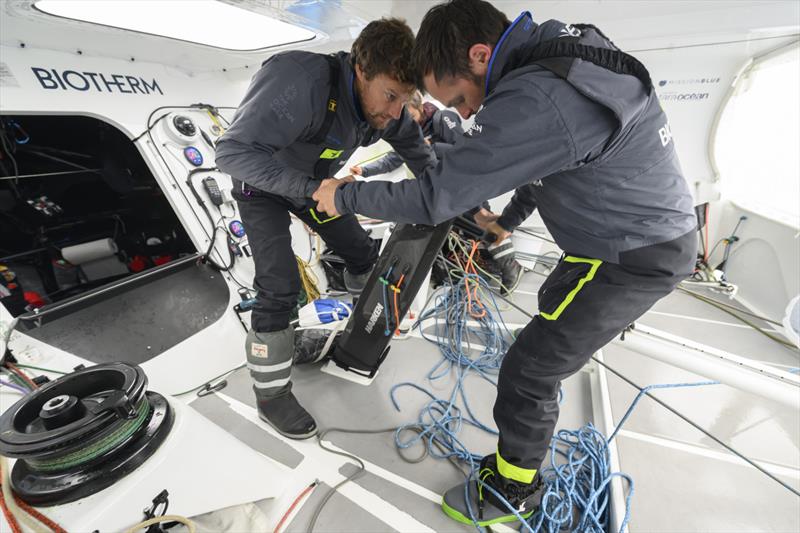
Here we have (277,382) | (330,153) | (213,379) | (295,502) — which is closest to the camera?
(295,502)

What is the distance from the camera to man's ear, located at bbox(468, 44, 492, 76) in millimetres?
828

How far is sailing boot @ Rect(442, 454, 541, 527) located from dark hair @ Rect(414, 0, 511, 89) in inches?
52.7

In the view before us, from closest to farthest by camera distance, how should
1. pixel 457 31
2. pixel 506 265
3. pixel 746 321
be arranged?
pixel 457 31 → pixel 746 321 → pixel 506 265

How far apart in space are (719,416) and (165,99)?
409cm

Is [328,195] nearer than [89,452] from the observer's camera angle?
No

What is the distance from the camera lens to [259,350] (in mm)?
1415

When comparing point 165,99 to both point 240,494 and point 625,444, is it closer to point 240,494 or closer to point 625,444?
point 240,494

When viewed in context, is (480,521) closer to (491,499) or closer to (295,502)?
(491,499)

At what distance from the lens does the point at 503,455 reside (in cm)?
113

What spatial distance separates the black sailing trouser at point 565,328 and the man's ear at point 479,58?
64 cm

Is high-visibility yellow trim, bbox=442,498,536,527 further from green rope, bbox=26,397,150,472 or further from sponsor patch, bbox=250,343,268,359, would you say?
green rope, bbox=26,397,150,472

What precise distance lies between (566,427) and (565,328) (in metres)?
0.88

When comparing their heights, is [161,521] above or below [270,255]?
below

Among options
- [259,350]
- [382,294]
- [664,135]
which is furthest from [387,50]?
[259,350]
